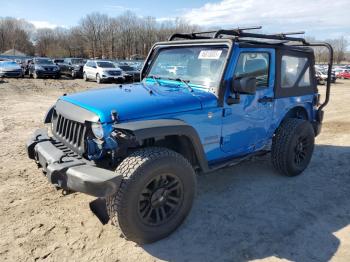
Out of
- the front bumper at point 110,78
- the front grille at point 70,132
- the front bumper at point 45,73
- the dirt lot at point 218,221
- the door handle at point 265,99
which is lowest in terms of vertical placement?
the dirt lot at point 218,221

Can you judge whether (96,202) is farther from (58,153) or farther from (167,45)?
(167,45)

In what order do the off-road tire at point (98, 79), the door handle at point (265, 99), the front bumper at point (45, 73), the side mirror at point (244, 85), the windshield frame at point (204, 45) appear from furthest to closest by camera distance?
1. the front bumper at point (45, 73)
2. the off-road tire at point (98, 79)
3. the door handle at point (265, 99)
4. the windshield frame at point (204, 45)
5. the side mirror at point (244, 85)

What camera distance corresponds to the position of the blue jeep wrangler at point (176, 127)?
3066 millimetres

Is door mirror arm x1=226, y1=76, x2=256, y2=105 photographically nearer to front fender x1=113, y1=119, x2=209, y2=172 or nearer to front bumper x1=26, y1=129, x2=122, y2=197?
front fender x1=113, y1=119, x2=209, y2=172

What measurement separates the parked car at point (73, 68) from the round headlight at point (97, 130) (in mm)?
A: 23948

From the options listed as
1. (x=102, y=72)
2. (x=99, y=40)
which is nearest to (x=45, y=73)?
(x=102, y=72)

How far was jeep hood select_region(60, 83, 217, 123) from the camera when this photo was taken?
324 cm

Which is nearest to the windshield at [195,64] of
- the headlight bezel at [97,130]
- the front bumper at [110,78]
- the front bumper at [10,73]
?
the headlight bezel at [97,130]

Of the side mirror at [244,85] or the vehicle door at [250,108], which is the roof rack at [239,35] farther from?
the side mirror at [244,85]

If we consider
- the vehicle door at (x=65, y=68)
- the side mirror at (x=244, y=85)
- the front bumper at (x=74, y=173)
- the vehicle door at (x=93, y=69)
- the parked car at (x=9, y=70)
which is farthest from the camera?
the vehicle door at (x=65, y=68)

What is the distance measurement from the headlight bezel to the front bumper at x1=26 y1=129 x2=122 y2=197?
0.29 meters

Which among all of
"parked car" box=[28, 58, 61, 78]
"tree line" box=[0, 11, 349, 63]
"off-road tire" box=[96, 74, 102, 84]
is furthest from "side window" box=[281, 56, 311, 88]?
"tree line" box=[0, 11, 349, 63]

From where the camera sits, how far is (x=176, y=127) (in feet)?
10.7

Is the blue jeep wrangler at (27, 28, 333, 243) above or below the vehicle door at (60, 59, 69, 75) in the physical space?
below
